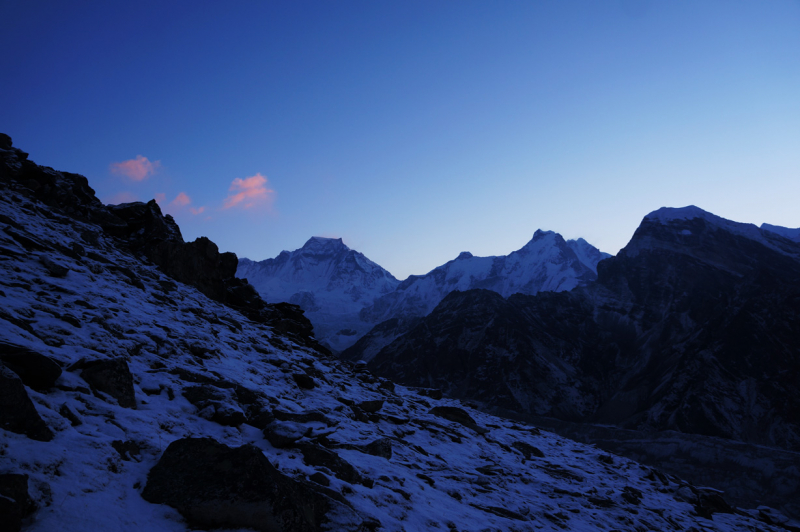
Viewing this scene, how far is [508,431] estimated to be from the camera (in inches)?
1070

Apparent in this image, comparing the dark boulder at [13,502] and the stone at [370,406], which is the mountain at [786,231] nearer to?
the stone at [370,406]

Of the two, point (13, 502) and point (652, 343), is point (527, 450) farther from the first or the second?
point (652, 343)

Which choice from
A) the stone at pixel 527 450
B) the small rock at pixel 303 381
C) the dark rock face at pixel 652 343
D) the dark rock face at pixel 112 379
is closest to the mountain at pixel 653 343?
the dark rock face at pixel 652 343

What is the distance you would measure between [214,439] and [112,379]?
10.7 ft

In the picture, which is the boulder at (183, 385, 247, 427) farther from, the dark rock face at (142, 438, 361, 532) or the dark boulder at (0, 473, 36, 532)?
the dark boulder at (0, 473, 36, 532)

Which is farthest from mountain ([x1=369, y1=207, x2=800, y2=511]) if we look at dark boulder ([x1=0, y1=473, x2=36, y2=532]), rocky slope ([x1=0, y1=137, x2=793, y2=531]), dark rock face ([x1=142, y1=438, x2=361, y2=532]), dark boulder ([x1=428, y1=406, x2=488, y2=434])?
dark boulder ([x1=0, y1=473, x2=36, y2=532])

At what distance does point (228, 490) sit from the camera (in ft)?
24.3

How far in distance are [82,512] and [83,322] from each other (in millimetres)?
8939

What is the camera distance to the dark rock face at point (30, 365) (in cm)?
828

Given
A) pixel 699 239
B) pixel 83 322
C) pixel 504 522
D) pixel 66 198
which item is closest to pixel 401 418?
pixel 504 522

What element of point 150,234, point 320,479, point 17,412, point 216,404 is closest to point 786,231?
point 150,234

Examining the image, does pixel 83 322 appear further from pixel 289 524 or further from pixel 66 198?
pixel 66 198

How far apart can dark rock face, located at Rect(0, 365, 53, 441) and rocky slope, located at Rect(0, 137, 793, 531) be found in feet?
0.07

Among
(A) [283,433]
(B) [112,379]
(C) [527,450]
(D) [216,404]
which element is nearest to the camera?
(B) [112,379]
